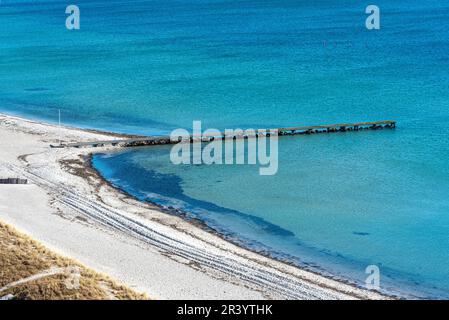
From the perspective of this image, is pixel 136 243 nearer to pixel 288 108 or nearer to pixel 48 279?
pixel 48 279

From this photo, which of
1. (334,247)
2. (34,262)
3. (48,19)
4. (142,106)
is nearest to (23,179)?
(34,262)

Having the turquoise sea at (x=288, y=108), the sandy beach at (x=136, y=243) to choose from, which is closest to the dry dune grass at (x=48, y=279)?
the sandy beach at (x=136, y=243)

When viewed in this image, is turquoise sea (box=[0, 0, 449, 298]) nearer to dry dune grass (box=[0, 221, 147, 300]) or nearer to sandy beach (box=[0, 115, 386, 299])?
sandy beach (box=[0, 115, 386, 299])

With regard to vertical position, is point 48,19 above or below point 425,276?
above

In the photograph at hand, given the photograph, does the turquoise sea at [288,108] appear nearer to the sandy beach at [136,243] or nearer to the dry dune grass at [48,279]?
the sandy beach at [136,243]

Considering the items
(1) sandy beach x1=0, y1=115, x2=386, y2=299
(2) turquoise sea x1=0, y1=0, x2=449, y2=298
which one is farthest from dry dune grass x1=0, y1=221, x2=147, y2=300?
(2) turquoise sea x1=0, y1=0, x2=449, y2=298
